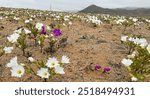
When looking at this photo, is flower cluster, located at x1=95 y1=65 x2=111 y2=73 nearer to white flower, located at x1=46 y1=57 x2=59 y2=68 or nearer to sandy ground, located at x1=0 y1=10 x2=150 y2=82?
sandy ground, located at x1=0 y1=10 x2=150 y2=82

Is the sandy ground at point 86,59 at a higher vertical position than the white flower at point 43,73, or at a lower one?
lower

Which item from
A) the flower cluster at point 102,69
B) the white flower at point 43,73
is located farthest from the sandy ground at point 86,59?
the white flower at point 43,73

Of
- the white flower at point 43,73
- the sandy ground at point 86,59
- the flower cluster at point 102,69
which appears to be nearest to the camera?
the white flower at point 43,73

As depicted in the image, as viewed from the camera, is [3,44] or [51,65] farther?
[3,44]

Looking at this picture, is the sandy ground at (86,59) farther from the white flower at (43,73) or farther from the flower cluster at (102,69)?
the white flower at (43,73)

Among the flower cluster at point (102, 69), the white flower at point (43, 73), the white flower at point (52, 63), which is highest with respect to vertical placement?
the white flower at point (52, 63)

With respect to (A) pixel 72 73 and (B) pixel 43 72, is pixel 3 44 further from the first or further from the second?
(B) pixel 43 72

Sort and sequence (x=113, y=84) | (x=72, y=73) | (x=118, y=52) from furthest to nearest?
(x=118, y=52) < (x=72, y=73) < (x=113, y=84)

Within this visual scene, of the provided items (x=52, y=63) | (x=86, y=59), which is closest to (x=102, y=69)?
(x=86, y=59)

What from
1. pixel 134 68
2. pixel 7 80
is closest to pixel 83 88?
pixel 134 68

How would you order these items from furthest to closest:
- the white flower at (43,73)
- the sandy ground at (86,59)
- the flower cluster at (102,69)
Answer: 1. the flower cluster at (102,69)
2. the sandy ground at (86,59)
3. the white flower at (43,73)

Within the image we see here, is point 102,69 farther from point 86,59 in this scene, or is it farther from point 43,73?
point 43,73
